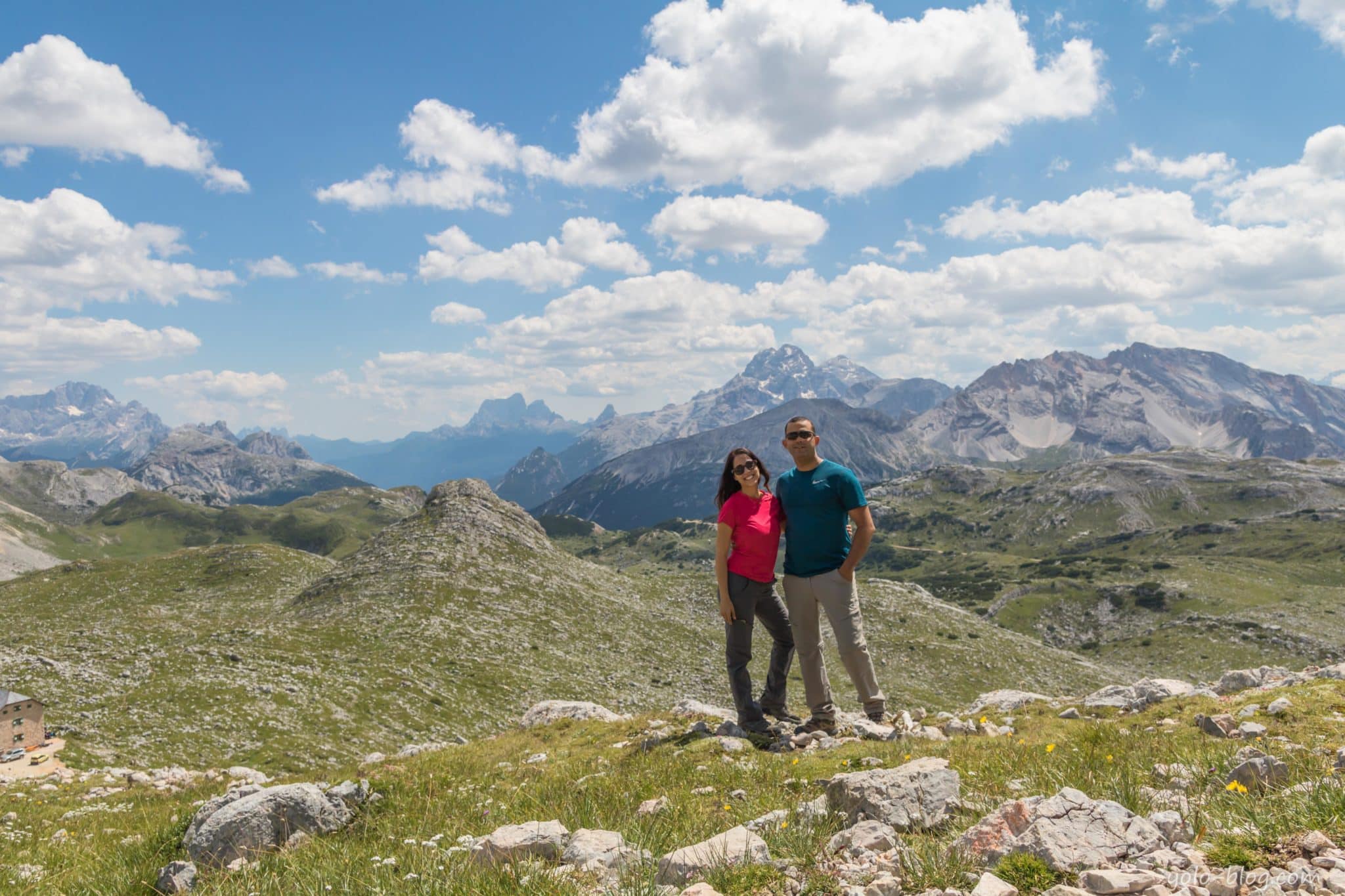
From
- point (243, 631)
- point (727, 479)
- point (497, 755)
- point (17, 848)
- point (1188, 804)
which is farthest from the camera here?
point (243, 631)

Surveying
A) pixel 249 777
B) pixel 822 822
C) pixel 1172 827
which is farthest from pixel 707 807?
pixel 249 777

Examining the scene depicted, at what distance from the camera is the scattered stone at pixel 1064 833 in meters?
5.32

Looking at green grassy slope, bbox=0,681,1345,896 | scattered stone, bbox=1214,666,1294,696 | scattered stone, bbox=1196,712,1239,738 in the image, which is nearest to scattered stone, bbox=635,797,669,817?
green grassy slope, bbox=0,681,1345,896

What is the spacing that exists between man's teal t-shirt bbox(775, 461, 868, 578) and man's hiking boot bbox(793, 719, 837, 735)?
3206 mm

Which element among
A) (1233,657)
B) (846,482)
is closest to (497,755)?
(846,482)

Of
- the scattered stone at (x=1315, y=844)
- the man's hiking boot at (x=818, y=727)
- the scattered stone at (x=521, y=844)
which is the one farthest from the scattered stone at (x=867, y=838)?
the man's hiking boot at (x=818, y=727)

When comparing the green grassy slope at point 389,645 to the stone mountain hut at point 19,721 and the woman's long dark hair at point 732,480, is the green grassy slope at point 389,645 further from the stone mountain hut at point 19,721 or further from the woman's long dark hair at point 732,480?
the woman's long dark hair at point 732,480

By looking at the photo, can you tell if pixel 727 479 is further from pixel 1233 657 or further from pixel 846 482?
pixel 1233 657

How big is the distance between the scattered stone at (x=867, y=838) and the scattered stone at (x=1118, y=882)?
175 centimetres

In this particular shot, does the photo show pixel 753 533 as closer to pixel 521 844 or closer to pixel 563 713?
pixel 521 844

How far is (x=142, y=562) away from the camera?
12319cm

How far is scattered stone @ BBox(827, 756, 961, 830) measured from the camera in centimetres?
682

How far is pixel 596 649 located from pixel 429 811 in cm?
8206

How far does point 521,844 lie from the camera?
6.62 metres
